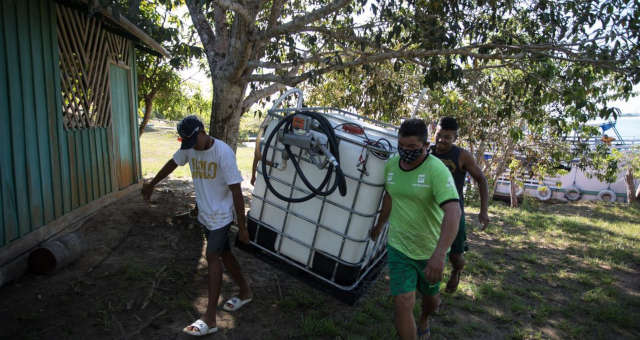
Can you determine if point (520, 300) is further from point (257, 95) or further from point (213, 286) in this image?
point (257, 95)

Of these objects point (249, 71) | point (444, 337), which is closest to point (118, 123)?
point (249, 71)

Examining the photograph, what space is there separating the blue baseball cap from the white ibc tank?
55 cm

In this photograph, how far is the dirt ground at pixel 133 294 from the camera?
3.01 meters

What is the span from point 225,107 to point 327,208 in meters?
3.01

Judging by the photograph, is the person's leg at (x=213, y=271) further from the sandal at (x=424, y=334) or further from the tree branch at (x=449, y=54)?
the tree branch at (x=449, y=54)

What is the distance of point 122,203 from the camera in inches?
244

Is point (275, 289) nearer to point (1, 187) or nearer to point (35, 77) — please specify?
point (1, 187)

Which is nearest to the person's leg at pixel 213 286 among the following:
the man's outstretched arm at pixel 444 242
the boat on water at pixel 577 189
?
the man's outstretched arm at pixel 444 242

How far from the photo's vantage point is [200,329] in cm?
291

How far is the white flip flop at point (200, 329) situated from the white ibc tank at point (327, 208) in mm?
777

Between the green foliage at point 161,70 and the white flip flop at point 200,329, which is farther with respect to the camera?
the green foliage at point 161,70

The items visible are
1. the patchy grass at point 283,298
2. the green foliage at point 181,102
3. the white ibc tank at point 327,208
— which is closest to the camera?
the white ibc tank at point 327,208

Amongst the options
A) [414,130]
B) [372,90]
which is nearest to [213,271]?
[414,130]

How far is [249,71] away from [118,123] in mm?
2928
